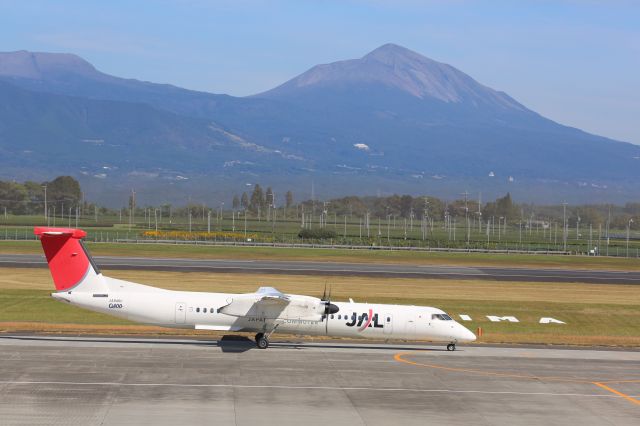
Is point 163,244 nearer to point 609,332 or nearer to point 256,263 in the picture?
point 256,263

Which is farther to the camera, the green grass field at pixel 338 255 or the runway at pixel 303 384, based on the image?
the green grass field at pixel 338 255

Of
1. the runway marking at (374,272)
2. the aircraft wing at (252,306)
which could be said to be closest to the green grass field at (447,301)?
the runway marking at (374,272)

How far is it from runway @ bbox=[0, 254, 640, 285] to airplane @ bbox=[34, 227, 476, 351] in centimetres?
3474

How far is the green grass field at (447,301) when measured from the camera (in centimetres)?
5225

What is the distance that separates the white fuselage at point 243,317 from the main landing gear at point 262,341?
0.34 m

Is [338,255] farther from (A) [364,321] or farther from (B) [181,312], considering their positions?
(B) [181,312]

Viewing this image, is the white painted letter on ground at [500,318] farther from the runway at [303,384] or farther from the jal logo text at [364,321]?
the jal logo text at [364,321]

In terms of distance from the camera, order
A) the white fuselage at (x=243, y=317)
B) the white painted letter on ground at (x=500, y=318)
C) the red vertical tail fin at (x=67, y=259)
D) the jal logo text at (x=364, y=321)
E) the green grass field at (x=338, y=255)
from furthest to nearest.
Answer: the green grass field at (x=338, y=255), the white painted letter on ground at (x=500, y=318), the jal logo text at (x=364, y=321), the white fuselage at (x=243, y=317), the red vertical tail fin at (x=67, y=259)

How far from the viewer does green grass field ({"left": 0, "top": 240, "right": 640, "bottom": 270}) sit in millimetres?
100250

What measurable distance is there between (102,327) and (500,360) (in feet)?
74.4

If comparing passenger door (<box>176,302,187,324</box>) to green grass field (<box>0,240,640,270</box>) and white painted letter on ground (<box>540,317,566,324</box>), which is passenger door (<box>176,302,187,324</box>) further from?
green grass field (<box>0,240,640,270</box>)

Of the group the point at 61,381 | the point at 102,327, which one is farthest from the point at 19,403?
the point at 102,327

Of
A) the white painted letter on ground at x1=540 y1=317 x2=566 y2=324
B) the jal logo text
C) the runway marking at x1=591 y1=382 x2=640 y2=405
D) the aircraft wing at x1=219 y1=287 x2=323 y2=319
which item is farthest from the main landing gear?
the white painted letter on ground at x1=540 y1=317 x2=566 y2=324

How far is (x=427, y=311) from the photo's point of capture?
4619 cm
